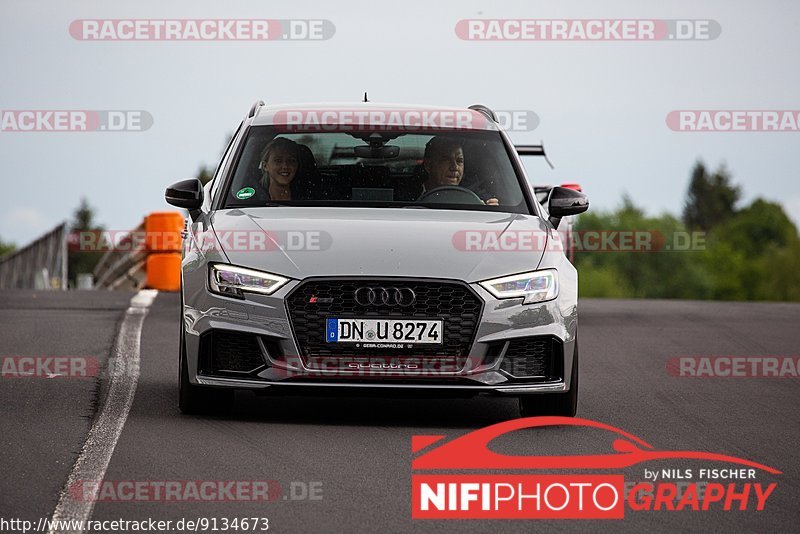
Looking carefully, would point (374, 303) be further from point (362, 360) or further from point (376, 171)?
point (376, 171)

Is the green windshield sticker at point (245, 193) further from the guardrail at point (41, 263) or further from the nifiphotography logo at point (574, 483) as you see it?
the guardrail at point (41, 263)

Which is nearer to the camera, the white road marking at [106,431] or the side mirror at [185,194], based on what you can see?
the white road marking at [106,431]

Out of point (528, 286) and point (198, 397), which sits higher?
point (528, 286)

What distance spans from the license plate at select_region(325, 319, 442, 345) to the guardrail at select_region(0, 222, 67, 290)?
19119 millimetres

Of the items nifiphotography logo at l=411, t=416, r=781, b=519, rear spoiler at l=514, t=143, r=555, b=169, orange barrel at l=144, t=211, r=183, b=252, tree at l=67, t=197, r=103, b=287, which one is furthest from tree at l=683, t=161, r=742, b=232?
nifiphotography logo at l=411, t=416, r=781, b=519

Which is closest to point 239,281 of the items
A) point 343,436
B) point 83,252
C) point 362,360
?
point 362,360

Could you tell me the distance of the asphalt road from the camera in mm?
6301

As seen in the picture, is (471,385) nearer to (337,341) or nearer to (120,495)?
(337,341)

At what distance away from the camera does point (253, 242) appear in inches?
351

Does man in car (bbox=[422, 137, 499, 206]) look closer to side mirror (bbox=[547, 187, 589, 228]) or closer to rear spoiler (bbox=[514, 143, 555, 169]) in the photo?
side mirror (bbox=[547, 187, 589, 228])

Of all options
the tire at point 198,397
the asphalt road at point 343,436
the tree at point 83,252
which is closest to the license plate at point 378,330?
the asphalt road at point 343,436

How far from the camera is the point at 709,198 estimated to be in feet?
562

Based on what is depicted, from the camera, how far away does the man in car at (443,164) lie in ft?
32.7

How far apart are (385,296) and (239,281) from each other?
0.81m
